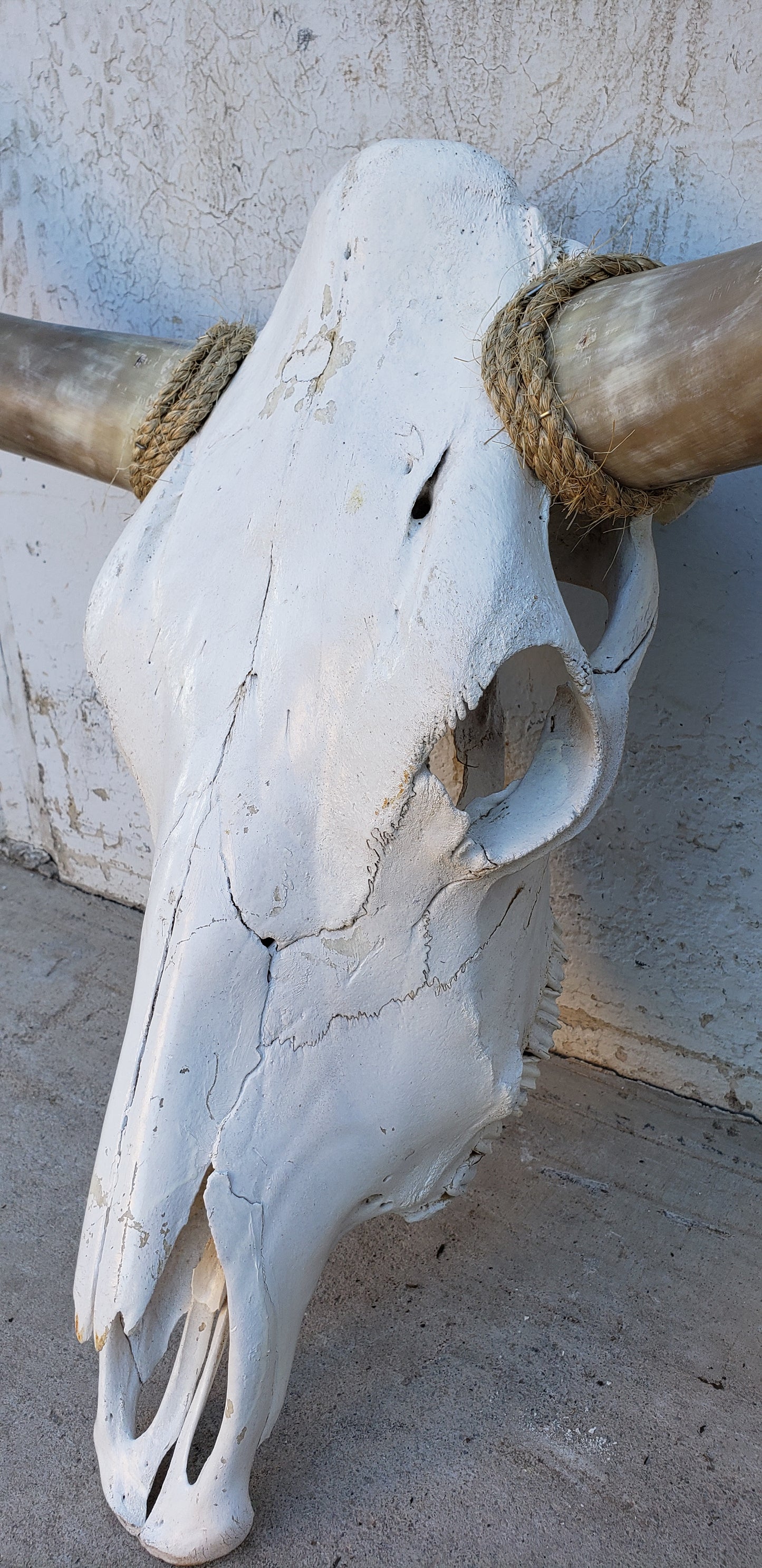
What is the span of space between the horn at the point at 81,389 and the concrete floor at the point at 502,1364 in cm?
109

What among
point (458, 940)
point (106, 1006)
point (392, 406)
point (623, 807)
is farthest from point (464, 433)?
point (106, 1006)

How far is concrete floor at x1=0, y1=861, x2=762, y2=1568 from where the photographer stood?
4.17 feet

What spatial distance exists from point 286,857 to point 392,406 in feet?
1.56

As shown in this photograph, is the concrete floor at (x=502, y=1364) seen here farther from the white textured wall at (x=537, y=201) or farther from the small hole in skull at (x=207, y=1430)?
the white textured wall at (x=537, y=201)

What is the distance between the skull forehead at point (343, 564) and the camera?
3.58 ft

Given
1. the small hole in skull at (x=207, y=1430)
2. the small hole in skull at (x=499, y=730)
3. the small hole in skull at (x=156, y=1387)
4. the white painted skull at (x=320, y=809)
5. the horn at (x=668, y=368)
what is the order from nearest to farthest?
the horn at (x=668, y=368) < the white painted skull at (x=320, y=809) < the small hole in skull at (x=207, y=1430) < the small hole in skull at (x=156, y=1387) < the small hole in skull at (x=499, y=730)

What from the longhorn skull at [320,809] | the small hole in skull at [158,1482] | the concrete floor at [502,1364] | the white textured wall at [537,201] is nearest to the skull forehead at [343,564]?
the longhorn skull at [320,809]

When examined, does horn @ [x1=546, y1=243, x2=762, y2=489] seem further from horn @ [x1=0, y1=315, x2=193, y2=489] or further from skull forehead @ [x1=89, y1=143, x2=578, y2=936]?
horn @ [x1=0, y1=315, x2=193, y2=489]

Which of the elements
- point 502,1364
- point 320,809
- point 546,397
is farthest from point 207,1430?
point 546,397

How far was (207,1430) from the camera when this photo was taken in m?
1.33

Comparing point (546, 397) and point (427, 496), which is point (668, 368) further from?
point (427, 496)

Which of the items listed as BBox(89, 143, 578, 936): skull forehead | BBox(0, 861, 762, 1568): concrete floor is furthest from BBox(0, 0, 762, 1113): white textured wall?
BBox(89, 143, 578, 936): skull forehead

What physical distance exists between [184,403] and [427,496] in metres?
0.41

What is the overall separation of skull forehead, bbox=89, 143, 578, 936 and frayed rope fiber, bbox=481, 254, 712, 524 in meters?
0.03
